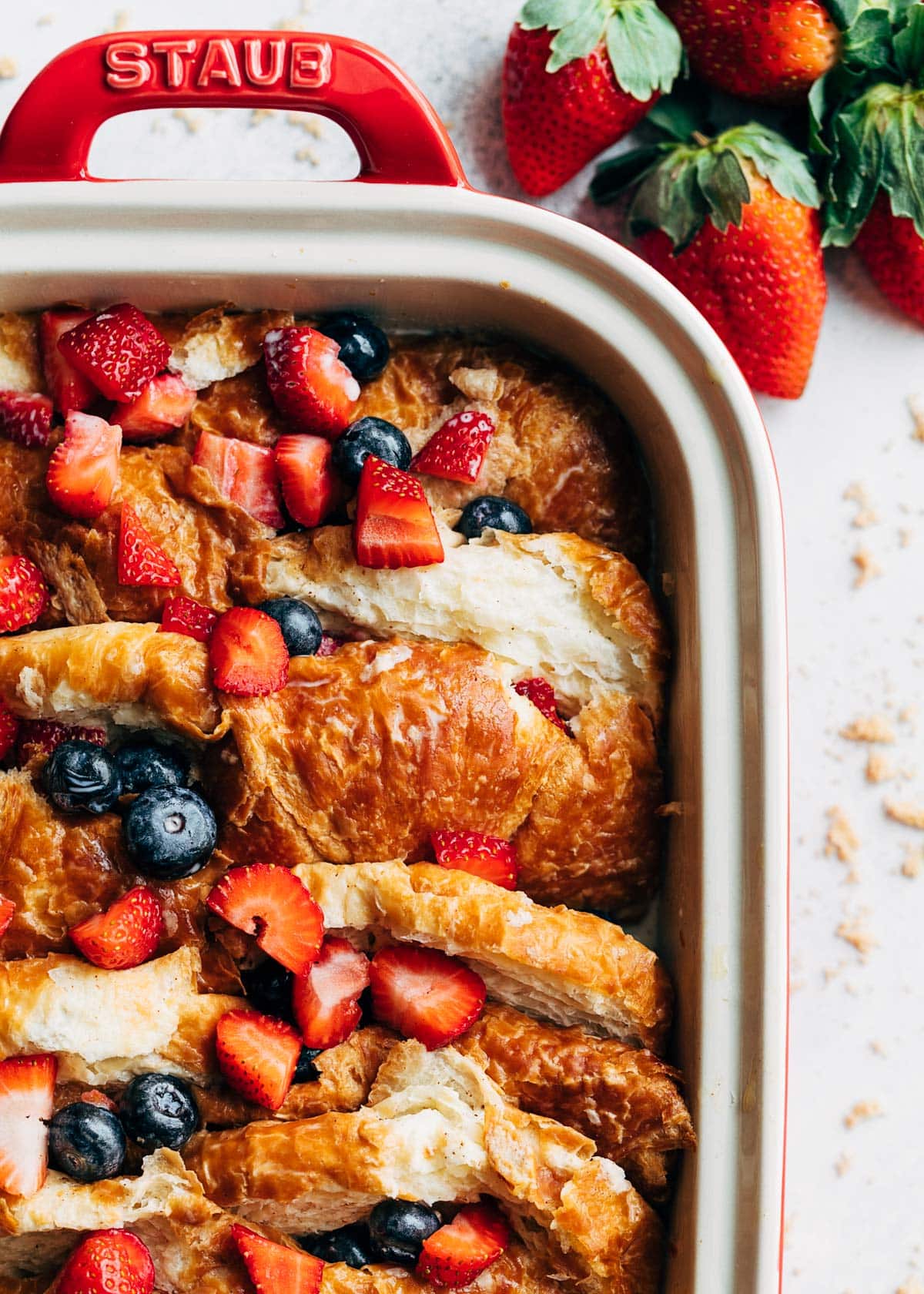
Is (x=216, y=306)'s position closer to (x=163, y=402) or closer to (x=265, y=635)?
(x=163, y=402)

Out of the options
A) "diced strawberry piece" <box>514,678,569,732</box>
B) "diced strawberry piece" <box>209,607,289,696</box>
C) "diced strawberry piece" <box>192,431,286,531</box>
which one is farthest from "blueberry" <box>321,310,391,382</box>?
"diced strawberry piece" <box>514,678,569,732</box>

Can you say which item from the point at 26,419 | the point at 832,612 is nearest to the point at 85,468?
the point at 26,419

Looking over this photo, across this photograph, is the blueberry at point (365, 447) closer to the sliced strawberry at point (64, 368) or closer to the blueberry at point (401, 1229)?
the sliced strawberry at point (64, 368)

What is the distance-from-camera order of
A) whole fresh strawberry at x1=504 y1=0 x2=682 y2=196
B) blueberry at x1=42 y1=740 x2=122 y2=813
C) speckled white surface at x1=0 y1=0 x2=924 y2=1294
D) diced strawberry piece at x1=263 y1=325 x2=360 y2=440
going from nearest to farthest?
Result: blueberry at x1=42 y1=740 x2=122 y2=813
diced strawberry piece at x1=263 y1=325 x2=360 y2=440
whole fresh strawberry at x1=504 y1=0 x2=682 y2=196
speckled white surface at x1=0 y1=0 x2=924 y2=1294

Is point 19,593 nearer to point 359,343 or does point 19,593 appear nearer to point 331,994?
point 359,343

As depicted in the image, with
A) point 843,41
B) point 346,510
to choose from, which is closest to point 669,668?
point 346,510

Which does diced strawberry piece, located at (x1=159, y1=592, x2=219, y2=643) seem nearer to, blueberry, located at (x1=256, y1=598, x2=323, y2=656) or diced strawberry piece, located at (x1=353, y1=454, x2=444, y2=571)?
blueberry, located at (x1=256, y1=598, x2=323, y2=656)
